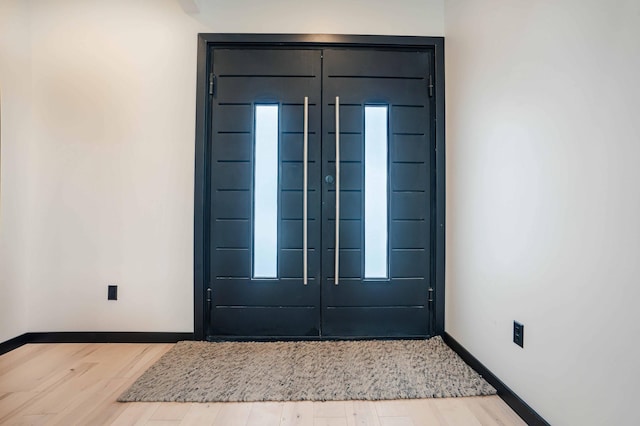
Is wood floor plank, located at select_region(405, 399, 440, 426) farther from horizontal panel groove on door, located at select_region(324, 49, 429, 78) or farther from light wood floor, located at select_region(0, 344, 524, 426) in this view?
horizontal panel groove on door, located at select_region(324, 49, 429, 78)

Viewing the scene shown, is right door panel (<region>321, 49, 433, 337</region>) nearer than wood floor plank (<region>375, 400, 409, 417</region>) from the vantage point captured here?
No

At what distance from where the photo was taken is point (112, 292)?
2.26m

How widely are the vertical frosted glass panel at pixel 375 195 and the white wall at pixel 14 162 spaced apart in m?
2.31

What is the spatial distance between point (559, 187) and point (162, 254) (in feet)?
7.47

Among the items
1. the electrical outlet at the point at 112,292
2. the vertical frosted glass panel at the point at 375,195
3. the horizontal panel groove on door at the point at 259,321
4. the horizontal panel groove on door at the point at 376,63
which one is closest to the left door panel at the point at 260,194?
the horizontal panel groove on door at the point at 259,321

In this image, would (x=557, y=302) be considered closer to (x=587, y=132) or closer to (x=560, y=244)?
(x=560, y=244)

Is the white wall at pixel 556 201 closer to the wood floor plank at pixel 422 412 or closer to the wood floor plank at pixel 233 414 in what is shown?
the wood floor plank at pixel 422 412

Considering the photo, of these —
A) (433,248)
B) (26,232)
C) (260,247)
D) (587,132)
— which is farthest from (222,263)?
(587,132)

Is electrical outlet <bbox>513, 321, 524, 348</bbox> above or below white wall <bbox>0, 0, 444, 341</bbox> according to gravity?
below

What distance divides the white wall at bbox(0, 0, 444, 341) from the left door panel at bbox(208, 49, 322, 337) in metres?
0.22

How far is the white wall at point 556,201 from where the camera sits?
1.01 m

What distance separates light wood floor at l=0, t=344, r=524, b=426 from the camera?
143 cm

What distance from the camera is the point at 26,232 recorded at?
7.39 feet

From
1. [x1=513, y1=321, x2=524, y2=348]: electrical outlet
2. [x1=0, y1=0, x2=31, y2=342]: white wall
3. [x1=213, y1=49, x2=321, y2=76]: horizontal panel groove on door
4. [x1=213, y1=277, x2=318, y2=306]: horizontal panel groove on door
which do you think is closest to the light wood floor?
[x1=513, y1=321, x2=524, y2=348]: electrical outlet
